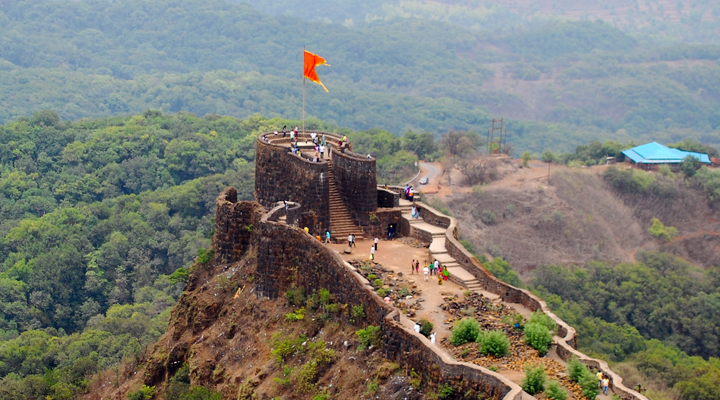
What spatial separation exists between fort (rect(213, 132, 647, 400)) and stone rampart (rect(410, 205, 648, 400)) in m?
0.03

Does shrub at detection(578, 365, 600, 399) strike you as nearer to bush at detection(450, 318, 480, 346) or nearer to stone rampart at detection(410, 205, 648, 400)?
stone rampart at detection(410, 205, 648, 400)

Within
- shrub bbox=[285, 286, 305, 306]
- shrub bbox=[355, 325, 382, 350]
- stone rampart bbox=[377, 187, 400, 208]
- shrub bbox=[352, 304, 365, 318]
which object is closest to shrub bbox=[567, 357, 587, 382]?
shrub bbox=[355, 325, 382, 350]

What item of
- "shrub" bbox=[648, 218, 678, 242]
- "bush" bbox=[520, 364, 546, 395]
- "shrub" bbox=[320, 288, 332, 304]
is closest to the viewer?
"bush" bbox=[520, 364, 546, 395]

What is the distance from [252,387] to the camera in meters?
33.6

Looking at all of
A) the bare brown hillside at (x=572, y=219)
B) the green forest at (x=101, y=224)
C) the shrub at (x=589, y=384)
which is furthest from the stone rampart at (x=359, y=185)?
the bare brown hillside at (x=572, y=219)

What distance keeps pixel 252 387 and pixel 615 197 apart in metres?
86.0

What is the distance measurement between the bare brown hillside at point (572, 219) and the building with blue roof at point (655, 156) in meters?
4.79

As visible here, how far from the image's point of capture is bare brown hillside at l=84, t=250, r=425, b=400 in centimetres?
3091

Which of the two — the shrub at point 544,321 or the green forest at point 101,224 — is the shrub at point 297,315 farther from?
the green forest at point 101,224

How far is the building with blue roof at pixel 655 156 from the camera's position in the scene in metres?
119

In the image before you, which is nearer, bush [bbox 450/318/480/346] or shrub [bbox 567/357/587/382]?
shrub [bbox 567/357/587/382]

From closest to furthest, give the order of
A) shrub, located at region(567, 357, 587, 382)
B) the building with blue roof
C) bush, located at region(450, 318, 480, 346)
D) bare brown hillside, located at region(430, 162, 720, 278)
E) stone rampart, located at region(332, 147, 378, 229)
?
shrub, located at region(567, 357, 587, 382)
bush, located at region(450, 318, 480, 346)
stone rampart, located at region(332, 147, 378, 229)
bare brown hillside, located at region(430, 162, 720, 278)
the building with blue roof

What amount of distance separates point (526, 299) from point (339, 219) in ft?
29.4

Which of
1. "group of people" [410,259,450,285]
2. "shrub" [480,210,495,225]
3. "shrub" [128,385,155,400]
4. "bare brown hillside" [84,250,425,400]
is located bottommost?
"shrub" [480,210,495,225]
